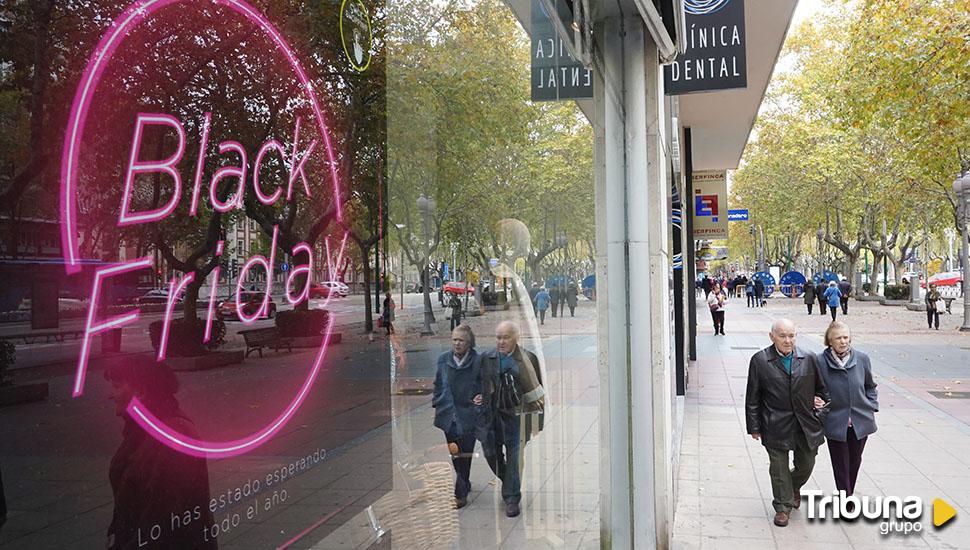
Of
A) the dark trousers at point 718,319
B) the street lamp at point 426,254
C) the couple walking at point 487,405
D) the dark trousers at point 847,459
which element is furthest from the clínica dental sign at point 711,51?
the dark trousers at point 718,319

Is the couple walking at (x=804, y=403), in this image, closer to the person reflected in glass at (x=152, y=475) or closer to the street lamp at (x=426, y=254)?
the street lamp at (x=426, y=254)

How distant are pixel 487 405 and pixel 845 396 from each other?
12.8 ft

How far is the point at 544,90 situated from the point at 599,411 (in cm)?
200

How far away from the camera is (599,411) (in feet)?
14.8

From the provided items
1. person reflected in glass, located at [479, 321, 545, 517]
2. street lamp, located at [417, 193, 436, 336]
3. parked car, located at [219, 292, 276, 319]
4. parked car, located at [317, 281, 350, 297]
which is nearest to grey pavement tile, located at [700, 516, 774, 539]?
person reflected in glass, located at [479, 321, 545, 517]

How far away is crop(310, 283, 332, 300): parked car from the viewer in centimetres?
240

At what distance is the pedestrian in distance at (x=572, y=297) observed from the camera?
4.00 m

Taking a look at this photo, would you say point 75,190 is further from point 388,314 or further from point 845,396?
point 845,396

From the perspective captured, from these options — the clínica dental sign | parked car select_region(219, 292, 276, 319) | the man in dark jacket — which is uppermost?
the clínica dental sign

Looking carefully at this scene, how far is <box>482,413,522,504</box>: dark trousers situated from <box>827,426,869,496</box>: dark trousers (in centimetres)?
367

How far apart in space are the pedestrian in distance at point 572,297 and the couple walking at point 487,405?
0.81 meters

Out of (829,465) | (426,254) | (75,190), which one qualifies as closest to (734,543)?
(829,465)

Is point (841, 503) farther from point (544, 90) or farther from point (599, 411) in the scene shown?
point (544, 90)

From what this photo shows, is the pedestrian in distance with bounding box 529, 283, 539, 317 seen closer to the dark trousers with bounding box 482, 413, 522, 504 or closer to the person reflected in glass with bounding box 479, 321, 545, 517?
the person reflected in glass with bounding box 479, 321, 545, 517
